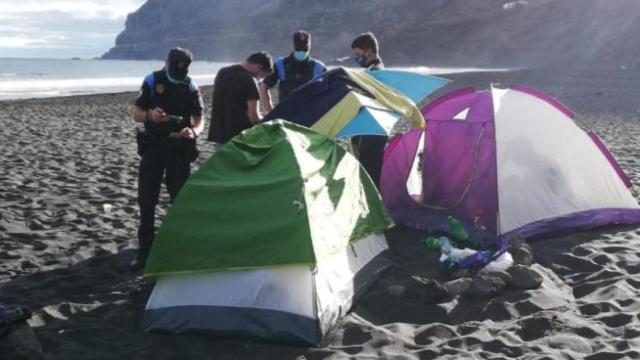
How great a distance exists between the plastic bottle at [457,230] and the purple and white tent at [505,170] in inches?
6.5

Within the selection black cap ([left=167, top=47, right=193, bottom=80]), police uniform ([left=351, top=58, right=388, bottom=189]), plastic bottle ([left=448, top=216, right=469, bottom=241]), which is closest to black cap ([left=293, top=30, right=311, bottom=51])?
police uniform ([left=351, top=58, right=388, bottom=189])

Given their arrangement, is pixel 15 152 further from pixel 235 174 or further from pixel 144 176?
pixel 235 174

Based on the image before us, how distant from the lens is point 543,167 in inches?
258

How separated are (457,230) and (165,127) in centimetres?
298

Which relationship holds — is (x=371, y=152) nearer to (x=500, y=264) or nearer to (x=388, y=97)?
(x=388, y=97)

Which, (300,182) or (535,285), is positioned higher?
(300,182)

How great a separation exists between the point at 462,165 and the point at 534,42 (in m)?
78.1

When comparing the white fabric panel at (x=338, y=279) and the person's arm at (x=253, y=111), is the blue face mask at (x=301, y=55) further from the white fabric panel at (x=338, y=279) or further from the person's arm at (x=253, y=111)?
the white fabric panel at (x=338, y=279)

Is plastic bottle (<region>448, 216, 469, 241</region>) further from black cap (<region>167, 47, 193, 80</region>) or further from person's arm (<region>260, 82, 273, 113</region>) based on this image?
black cap (<region>167, 47, 193, 80</region>)

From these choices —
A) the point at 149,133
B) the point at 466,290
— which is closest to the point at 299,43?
the point at 149,133

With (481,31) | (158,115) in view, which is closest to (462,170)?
(158,115)

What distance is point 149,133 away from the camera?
557 cm

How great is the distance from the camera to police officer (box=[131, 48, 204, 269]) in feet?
17.9

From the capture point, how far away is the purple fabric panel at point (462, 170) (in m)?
6.50
